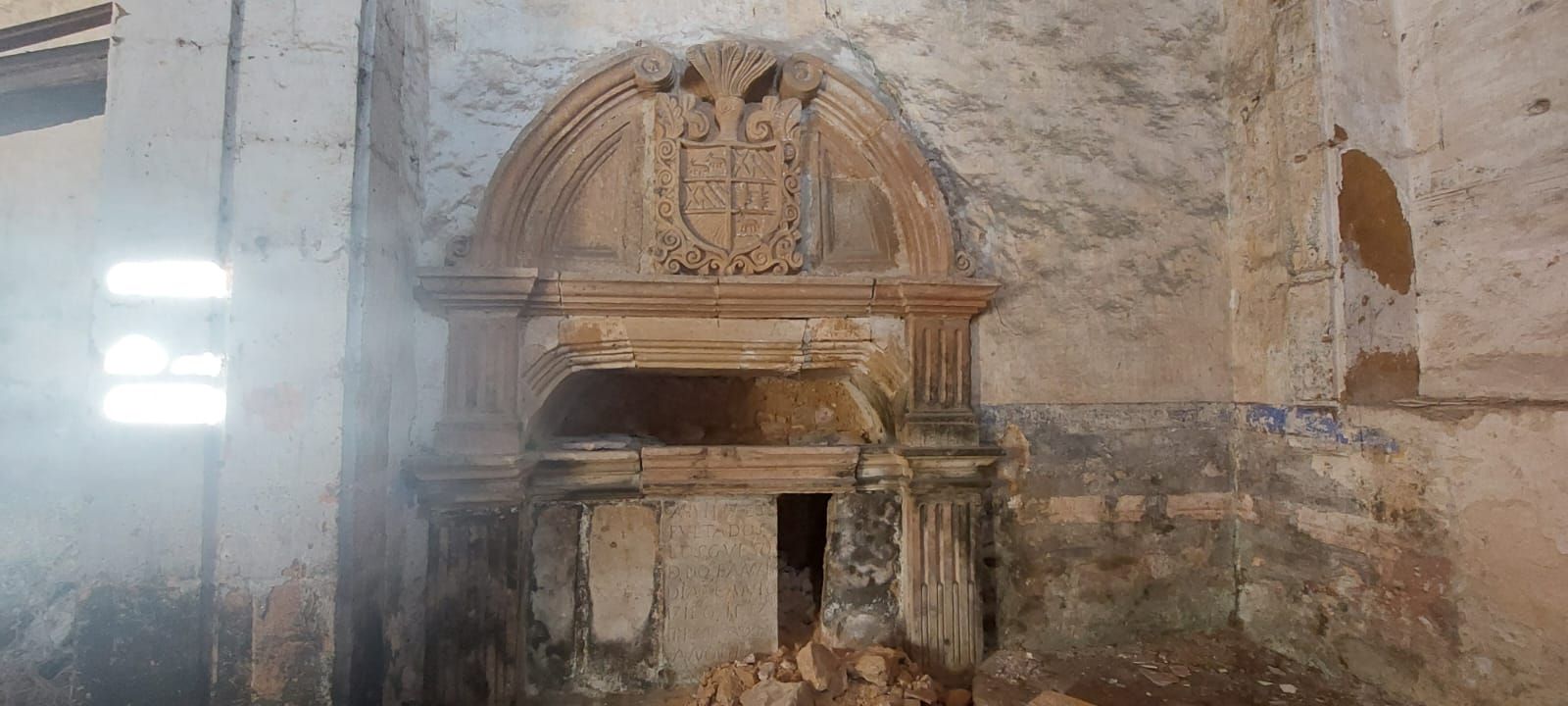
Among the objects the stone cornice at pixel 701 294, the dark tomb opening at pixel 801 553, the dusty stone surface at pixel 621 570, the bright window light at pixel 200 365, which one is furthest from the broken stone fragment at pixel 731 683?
the bright window light at pixel 200 365

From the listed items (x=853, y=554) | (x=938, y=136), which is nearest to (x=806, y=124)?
(x=938, y=136)

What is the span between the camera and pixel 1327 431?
3.21 meters

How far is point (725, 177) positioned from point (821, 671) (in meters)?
2.22

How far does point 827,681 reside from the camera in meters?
2.96

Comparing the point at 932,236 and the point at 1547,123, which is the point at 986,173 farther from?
the point at 1547,123

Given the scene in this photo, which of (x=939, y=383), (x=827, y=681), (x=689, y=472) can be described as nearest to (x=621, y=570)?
(x=689, y=472)

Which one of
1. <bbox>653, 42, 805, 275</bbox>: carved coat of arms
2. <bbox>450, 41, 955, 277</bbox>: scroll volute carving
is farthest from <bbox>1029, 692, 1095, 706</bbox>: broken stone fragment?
<bbox>653, 42, 805, 275</bbox>: carved coat of arms

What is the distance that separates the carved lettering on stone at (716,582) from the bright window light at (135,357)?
191cm

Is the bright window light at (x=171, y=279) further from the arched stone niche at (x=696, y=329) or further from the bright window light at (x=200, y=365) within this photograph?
the arched stone niche at (x=696, y=329)

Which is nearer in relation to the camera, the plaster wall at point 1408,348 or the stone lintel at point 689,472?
the plaster wall at point 1408,348

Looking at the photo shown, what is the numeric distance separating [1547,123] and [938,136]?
7.68 ft

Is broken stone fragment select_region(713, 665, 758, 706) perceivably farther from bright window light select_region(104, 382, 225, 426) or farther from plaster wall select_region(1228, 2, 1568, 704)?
plaster wall select_region(1228, 2, 1568, 704)

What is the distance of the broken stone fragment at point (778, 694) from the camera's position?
9.02 feet

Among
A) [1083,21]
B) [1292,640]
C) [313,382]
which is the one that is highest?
[1083,21]
